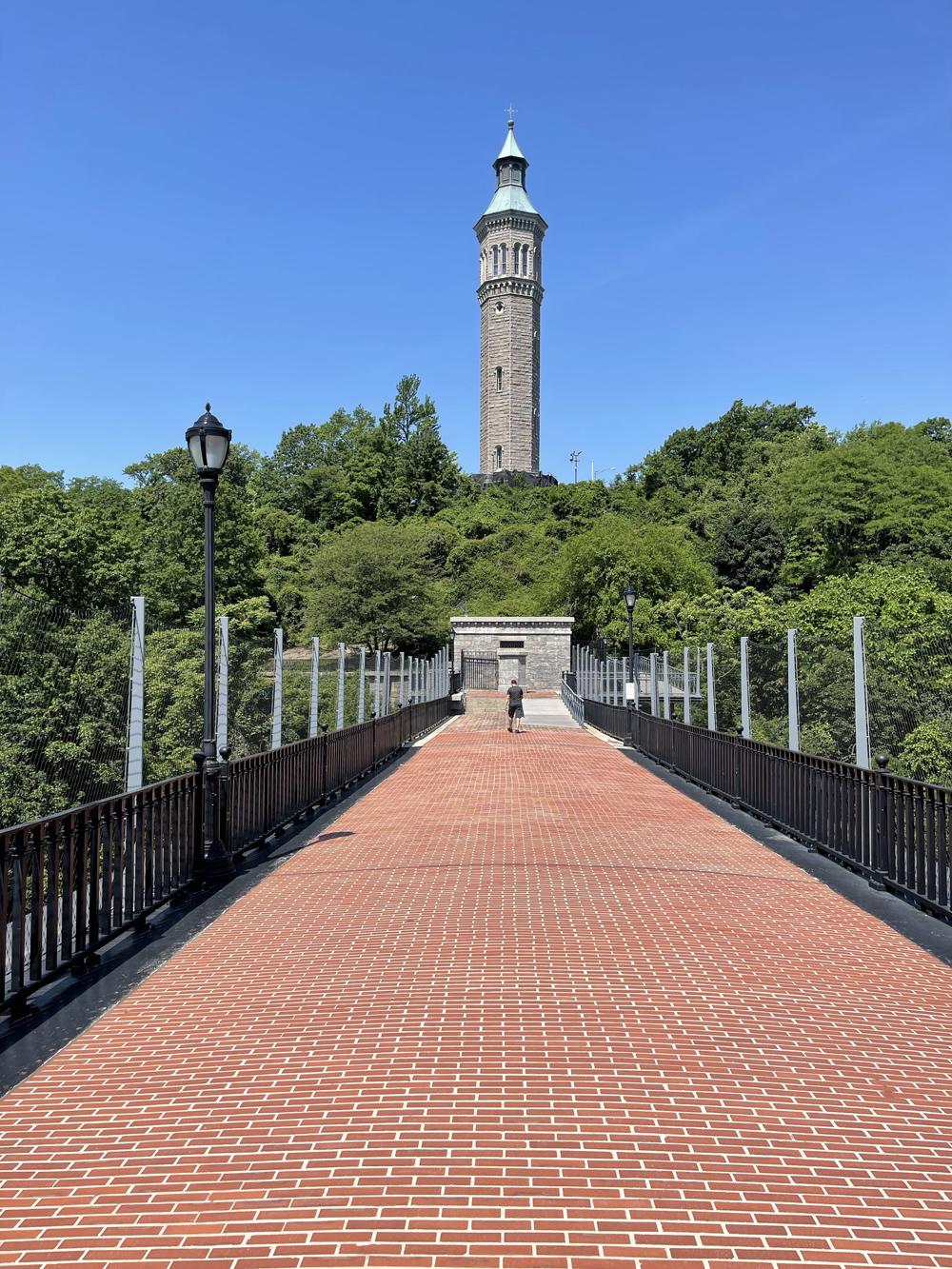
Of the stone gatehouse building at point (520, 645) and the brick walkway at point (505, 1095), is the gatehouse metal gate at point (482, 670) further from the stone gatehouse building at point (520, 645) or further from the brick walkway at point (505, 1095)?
the brick walkway at point (505, 1095)

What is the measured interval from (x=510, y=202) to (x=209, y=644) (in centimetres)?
11434

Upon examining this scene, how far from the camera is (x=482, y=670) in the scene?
174 feet

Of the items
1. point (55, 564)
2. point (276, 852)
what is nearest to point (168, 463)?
point (55, 564)

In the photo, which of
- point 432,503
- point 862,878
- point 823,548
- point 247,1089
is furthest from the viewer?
point 432,503

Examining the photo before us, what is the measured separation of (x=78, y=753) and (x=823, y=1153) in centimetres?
1368

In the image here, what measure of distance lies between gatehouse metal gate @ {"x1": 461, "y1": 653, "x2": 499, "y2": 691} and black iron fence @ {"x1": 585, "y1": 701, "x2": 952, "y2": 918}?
38.3m

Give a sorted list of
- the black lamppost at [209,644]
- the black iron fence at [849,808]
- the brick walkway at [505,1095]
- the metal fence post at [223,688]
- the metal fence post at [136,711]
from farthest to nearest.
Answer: the metal fence post at [223,688]
the black lamppost at [209,644]
the metal fence post at [136,711]
the black iron fence at [849,808]
the brick walkway at [505,1095]

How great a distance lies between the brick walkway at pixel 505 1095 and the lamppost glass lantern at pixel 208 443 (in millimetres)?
3916

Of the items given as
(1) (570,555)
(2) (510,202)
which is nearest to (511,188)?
(2) (510,202)

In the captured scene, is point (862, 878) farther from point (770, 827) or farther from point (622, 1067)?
point (622, 1067)

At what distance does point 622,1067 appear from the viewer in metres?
4.43

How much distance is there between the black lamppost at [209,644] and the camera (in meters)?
8.34

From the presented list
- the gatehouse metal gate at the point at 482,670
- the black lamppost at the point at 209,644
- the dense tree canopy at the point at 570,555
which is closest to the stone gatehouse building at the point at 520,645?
the gatehouse metal gate at the point at 482,670

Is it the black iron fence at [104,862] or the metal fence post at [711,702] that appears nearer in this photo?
the black iron fence at [104,862]
